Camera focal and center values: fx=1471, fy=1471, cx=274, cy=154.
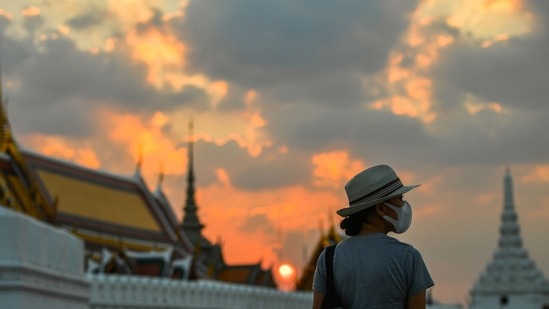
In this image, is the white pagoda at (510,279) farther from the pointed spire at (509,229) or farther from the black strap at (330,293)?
the black strap at (330,293)

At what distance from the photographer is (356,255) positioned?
17.5 feet

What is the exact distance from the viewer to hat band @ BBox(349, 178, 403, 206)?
17.5 feet

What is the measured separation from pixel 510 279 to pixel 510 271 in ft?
1.79

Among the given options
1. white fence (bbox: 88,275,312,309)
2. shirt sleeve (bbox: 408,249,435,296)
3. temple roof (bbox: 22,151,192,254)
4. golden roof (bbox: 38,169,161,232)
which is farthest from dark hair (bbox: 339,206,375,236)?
golden roof (bbox: 38,169,161,232)

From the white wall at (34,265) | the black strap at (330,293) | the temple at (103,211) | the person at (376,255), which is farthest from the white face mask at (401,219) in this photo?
the temple at (103,211)

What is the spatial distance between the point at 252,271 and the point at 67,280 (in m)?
49.0

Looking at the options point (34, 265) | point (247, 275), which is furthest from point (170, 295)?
point (34, 265)

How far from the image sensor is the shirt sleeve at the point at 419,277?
17.1 feet

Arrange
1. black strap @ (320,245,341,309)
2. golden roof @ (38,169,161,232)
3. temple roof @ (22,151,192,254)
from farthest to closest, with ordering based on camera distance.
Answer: golden roof @ (38,169,161,232) < temple roof @ (22,151,192,254) < black strap @ (320,245,341,309)

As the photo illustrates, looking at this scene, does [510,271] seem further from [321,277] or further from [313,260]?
[321,277]

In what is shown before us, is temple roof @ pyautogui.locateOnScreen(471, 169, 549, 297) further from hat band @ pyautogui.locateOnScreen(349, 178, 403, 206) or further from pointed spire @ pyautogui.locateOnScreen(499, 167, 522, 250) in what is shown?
hat band @ pyautogui.locateOnScreen(349, 178, 403, 206)

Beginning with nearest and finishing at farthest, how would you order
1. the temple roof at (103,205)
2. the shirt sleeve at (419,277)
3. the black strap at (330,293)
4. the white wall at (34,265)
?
the shirt sleeve at (419,277), the black strap at (330,293), the white wall at (34,265), the temple roof at (103,205)

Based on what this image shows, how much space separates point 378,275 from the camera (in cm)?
525

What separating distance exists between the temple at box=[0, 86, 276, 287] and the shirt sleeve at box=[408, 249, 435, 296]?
38980 millimetres
